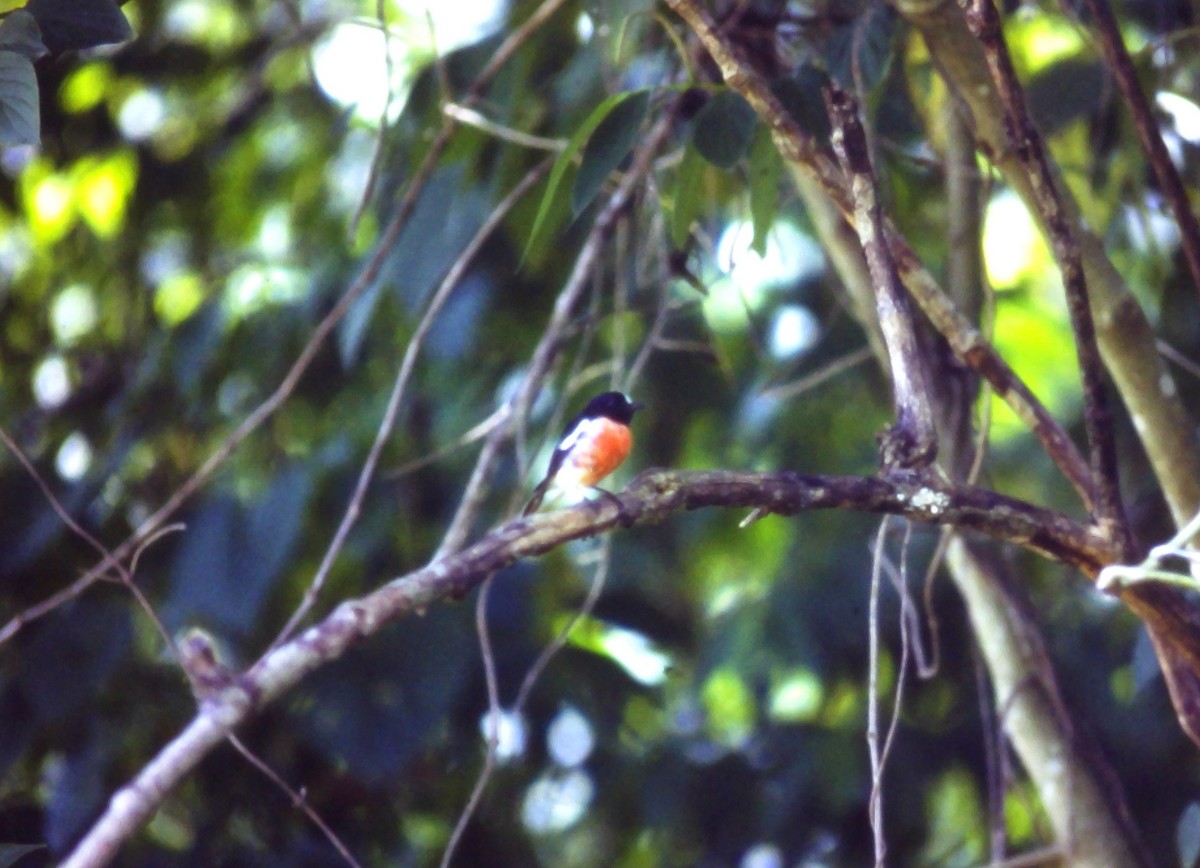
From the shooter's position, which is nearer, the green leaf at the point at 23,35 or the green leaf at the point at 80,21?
the green leaf at the point at 23,35

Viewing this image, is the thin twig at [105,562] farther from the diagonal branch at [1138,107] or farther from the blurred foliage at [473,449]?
the diagonal branch at [1138,107]

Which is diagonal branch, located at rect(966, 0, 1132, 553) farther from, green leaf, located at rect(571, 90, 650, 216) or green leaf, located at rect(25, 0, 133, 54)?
green leaf, located at rect(25, 0, 133, 54)

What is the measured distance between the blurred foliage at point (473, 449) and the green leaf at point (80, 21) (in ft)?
3.66

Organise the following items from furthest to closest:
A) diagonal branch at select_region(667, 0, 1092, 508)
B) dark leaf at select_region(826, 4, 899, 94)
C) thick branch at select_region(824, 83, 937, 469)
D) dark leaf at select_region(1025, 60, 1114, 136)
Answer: dark leaf at select_region(1025, 60, 1114, 136) → dark leaf at select_region(826, 4, 899, 94) → diagonal branch at select_region(667, 0, 1092, 508) → thick branch at select_region(824, 83, 937, 469)

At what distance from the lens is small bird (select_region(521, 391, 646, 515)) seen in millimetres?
3896

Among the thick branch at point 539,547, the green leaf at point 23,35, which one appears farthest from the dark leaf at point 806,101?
the green leaf at point 23,35

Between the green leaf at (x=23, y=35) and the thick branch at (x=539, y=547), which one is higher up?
the green leaf at (x=23, y=35)

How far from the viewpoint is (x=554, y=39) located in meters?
4.61

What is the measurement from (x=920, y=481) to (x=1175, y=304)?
2.79 metres

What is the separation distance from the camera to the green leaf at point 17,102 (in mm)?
2031

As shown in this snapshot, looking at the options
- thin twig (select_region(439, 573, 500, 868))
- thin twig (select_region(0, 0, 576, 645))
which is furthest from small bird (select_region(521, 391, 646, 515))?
thin twig (select_region(439, 573, 500, 868))

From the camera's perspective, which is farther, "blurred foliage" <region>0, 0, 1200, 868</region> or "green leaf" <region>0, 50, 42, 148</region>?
"blurred foliage" <region>0, 0, 1200, 868</region>

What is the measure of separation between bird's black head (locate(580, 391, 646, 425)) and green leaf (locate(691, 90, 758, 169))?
3.99ft

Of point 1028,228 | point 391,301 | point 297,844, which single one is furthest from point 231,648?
point 1028,228
